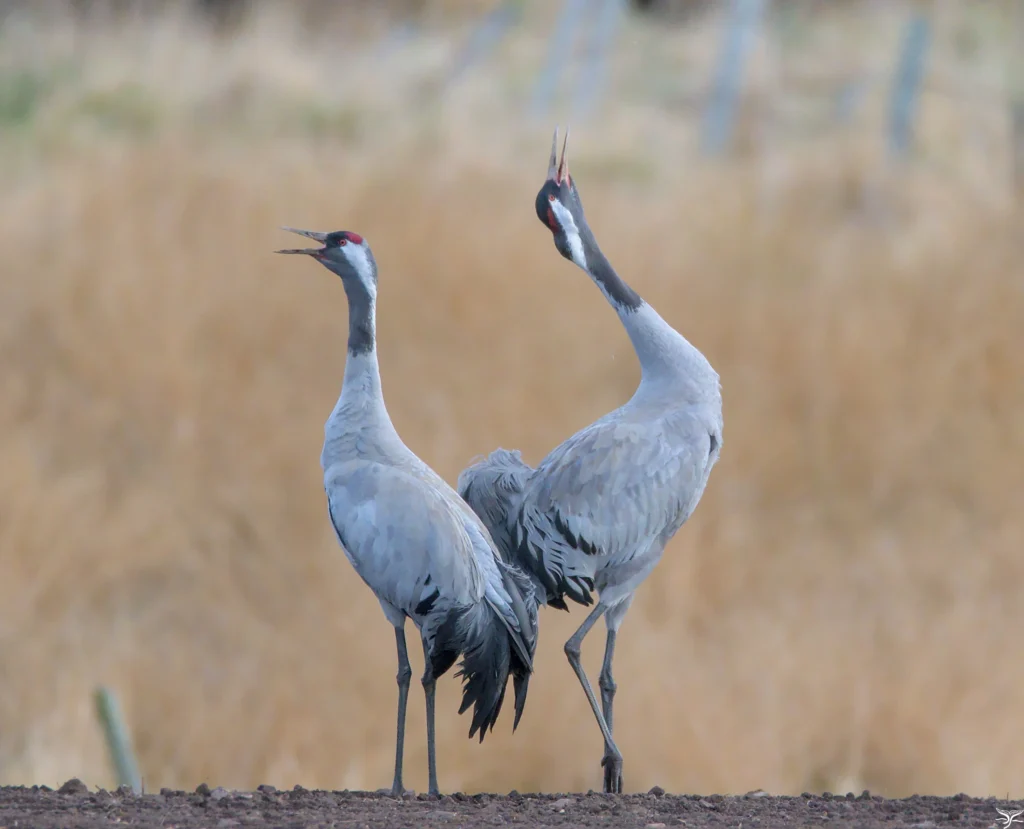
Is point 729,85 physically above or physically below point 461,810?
above

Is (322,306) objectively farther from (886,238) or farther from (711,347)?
(886,238)

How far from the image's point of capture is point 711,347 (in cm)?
1072

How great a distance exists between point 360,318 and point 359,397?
0.80ft

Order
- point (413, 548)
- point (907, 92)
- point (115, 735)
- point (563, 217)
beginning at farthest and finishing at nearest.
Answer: point (907, 92) → point (115, 735) → point (563, 217) → point (413, 548)

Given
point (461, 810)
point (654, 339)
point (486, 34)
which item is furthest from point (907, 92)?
point (461, 810)

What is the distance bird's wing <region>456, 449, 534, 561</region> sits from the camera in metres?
4.59

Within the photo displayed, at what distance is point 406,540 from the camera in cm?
401

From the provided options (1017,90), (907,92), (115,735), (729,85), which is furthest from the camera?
(1017,90)

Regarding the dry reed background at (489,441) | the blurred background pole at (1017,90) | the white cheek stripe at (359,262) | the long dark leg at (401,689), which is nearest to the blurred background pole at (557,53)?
the dry reed background at (489,441)

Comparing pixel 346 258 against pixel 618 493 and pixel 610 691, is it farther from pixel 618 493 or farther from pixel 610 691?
pixel 610 691

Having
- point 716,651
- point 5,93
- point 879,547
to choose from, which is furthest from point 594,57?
point 716,651

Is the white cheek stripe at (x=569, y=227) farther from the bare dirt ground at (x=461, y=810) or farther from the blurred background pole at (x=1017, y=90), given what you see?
the blurred background pole at (x=1017, y=90)

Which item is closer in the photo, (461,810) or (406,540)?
(461,810)

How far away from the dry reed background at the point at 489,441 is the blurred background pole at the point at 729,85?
1354 mm
